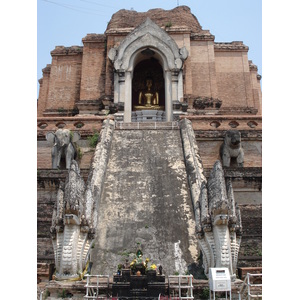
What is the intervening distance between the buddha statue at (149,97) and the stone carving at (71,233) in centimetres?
1333

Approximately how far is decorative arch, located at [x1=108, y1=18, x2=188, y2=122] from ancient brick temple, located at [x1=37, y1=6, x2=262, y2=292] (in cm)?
5

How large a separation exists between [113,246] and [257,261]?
10.4 feet

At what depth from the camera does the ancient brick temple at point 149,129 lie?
9.63 m

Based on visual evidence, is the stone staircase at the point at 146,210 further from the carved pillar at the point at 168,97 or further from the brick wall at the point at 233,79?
the brick wall at the point at 233,79

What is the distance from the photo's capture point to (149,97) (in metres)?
21.8

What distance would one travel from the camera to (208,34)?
22.1 m

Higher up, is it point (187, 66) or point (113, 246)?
point (187, 66)

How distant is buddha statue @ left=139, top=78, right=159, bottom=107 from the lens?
71.5 ft

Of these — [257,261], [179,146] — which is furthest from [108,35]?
[257,261]

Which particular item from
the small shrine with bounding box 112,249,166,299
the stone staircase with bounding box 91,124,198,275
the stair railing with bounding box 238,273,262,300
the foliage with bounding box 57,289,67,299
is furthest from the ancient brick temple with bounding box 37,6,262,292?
the stair railing with bounding box 238,273,262,300

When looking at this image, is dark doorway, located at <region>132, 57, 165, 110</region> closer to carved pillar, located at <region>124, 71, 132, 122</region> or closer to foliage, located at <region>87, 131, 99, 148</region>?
carved pillar, located at <region>124, 71, 132, 122</region>

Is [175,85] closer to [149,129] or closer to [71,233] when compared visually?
[149,129]

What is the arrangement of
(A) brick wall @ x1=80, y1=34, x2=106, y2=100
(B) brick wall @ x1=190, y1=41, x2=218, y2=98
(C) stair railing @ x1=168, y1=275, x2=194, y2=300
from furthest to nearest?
(A) brick wall @ x1=80, y1=34, x2=106, y2=100
(B) brick wall @ x1=190, y1=41, x2=218, y2=98
(C) stair railing @ x1=168, y1=275, x2=194, y2=300

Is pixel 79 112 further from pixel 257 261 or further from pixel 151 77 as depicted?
pixel 257 261
